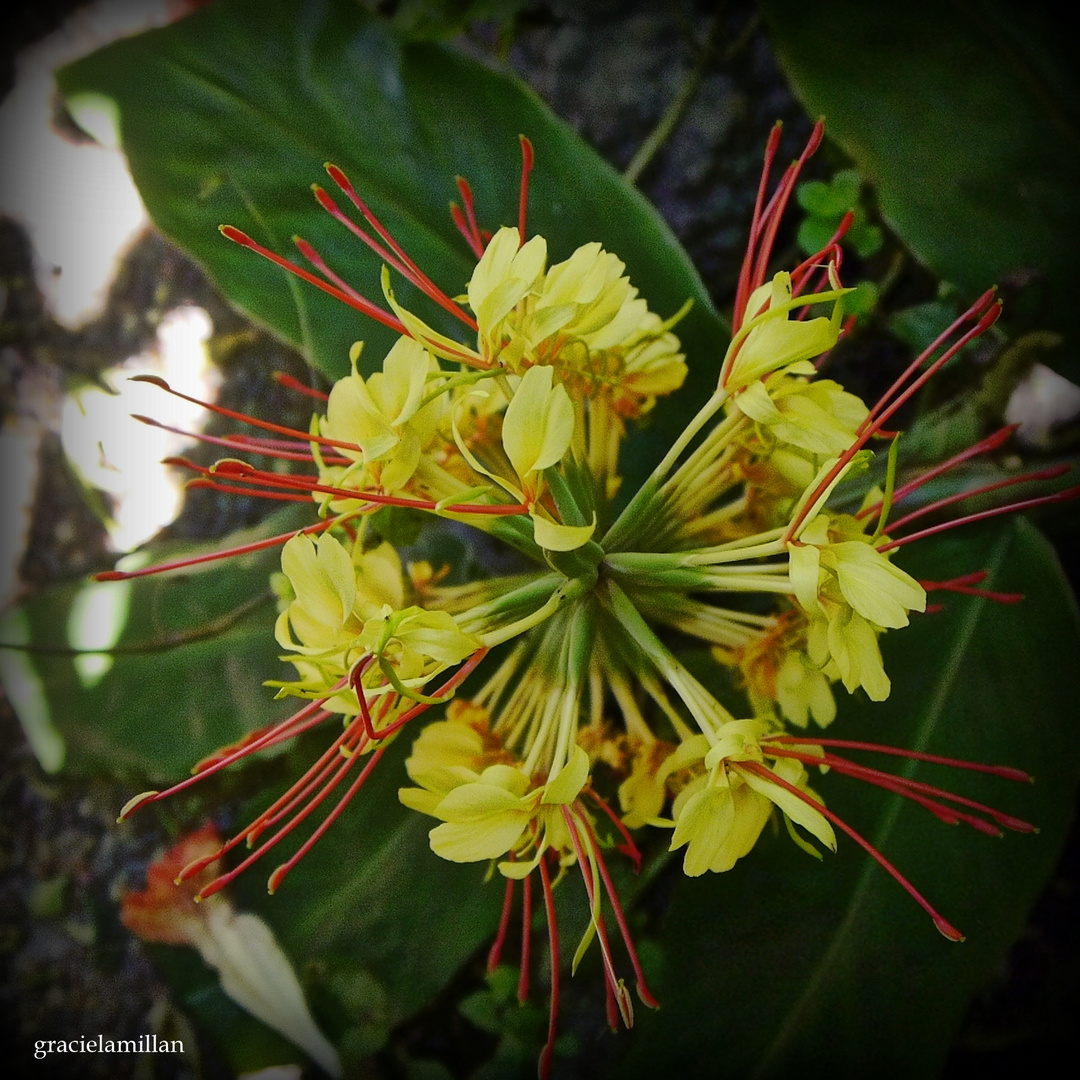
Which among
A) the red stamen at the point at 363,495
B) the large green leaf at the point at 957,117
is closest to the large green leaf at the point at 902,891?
the large green leaf at the point at 957,117

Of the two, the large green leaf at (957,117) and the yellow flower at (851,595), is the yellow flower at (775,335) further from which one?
the large green leaf at (957,117)

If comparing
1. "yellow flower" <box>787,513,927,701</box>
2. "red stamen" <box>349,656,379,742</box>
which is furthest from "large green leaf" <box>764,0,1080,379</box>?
"red stamen" <box>349,656,379,742</box>

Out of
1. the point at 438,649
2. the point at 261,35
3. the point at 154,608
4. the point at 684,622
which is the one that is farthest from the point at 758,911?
the point at 261,35

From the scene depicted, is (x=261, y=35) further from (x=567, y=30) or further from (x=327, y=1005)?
(x=327, y=1005)

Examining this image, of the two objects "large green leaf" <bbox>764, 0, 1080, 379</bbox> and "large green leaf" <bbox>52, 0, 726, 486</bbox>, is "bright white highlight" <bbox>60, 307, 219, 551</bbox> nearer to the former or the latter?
"large green leaf" <bbox>52, 0, 726, 486</bbox>

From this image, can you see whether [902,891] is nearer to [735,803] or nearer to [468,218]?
[735,803]

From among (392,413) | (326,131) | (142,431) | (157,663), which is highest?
(326,131)

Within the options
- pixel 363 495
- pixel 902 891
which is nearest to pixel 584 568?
pixel 363 495
